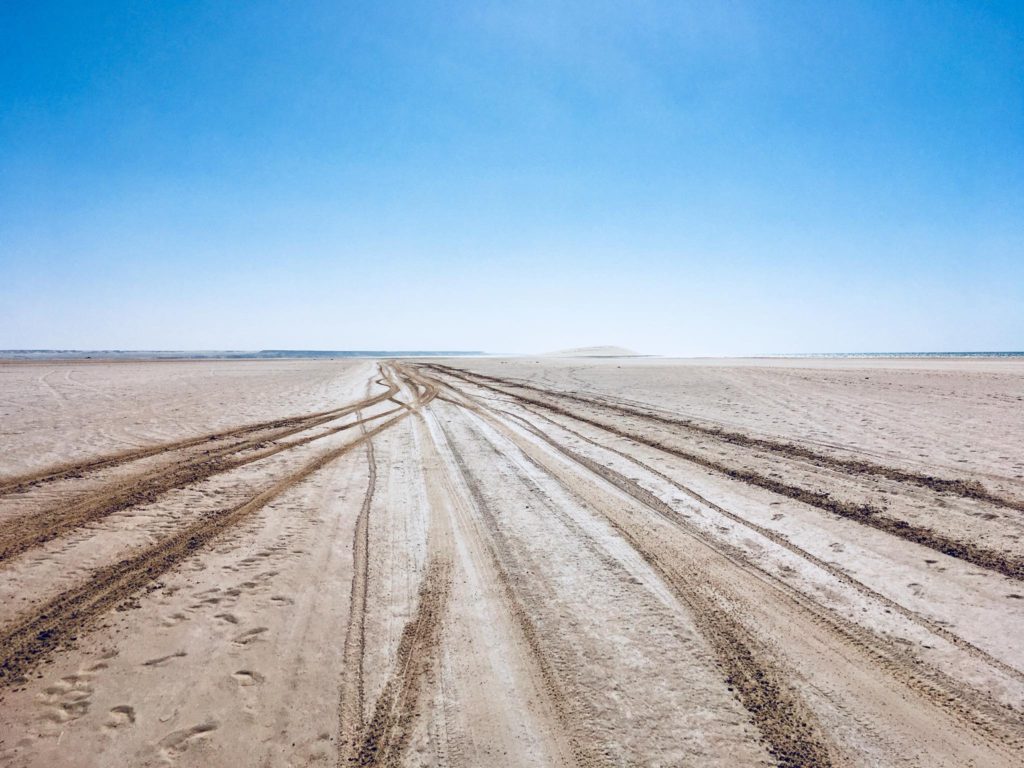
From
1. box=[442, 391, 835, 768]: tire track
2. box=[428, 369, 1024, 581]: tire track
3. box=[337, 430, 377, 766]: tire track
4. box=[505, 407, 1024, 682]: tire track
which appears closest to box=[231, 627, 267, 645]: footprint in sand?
box=[337, 430, 377, 766]: tire track

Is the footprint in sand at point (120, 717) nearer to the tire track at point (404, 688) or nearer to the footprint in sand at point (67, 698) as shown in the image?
the footprint in sand at point (67, 698)

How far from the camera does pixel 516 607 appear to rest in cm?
323

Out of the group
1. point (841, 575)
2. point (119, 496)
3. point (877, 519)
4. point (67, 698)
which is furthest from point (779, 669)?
point (119, 496)

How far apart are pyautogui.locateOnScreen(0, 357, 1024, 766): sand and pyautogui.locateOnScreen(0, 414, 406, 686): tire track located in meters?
0.03

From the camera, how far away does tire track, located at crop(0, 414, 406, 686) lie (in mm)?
2768

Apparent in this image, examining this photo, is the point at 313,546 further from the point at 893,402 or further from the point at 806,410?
the point at 893,402

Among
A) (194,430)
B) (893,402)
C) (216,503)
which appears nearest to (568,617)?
(216,503)

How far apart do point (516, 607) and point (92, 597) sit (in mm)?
3073

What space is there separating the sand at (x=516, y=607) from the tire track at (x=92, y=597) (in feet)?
0.08

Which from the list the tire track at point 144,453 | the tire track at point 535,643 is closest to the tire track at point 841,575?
the tire track at point 535,643

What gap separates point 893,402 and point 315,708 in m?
14.7

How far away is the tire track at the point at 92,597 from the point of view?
2.77m

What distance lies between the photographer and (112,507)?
5129 mm

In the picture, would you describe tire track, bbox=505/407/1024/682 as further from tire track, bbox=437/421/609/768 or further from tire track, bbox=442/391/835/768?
tire track, bbox=437/421/609/768
